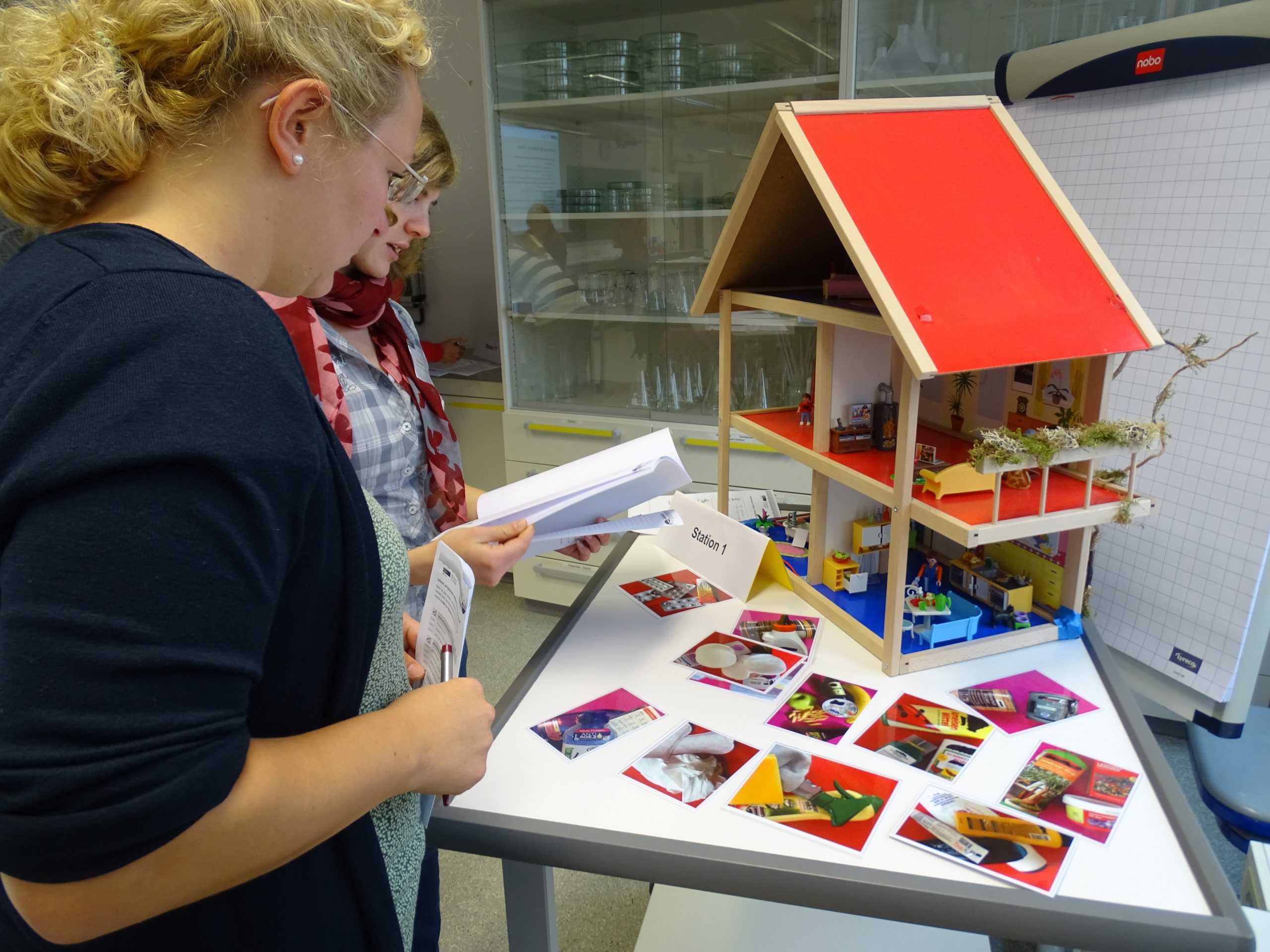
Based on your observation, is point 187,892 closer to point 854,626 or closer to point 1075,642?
point 854,626

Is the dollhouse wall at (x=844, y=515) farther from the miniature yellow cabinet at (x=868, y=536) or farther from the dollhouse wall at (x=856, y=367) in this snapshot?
the dollhouse wall at (x=856, y=367)

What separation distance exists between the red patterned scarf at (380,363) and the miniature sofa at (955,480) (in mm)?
842

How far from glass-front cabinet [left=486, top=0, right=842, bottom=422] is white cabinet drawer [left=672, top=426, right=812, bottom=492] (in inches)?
4.2

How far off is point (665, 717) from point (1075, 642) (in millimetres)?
591

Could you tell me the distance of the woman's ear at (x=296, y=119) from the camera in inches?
21.4

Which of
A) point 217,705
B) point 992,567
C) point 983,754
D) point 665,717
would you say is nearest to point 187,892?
point 217,705

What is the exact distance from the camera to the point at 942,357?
0.93m

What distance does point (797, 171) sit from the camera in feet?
3.92

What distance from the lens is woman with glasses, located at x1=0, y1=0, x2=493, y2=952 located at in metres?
0.42

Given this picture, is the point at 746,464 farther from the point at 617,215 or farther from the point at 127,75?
the point at 127,75

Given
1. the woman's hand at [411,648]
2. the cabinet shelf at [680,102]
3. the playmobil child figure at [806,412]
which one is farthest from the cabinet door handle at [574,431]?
the woman's hand at [411,648]

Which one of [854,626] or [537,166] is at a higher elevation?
[537,166]

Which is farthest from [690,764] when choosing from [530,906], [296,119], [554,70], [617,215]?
[554,70]

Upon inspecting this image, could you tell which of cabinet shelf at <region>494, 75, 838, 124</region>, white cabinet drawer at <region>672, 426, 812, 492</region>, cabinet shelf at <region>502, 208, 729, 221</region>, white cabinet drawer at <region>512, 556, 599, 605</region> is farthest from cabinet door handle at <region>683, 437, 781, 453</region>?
cabinet shelf at <region>494, 75, 838, 124</region>
